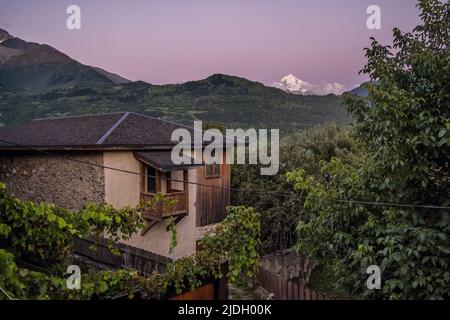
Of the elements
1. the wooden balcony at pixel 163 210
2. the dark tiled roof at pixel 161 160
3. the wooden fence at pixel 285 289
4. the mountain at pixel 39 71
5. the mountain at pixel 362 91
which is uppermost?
the mountain at pixel 39 71

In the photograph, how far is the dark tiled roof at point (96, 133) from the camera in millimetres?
11188

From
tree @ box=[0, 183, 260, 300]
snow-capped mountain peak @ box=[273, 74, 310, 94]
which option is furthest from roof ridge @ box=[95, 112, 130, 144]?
snow-capped mountain peak @ box=[273, 74, 310, 94]

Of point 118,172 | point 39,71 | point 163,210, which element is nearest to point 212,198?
point 163,210

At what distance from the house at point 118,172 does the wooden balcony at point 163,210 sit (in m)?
0.03

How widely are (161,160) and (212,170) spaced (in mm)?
2936

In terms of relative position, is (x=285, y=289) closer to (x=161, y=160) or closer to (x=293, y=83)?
(x=161, y=160)

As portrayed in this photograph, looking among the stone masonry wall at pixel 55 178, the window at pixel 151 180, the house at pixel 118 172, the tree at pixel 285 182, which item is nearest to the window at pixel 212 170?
the house at pixel 118 172

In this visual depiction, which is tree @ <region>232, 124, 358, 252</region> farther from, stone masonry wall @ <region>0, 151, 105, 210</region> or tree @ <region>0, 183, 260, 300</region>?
stone masonry wall @ <region>0, 151, 105, 210</region>

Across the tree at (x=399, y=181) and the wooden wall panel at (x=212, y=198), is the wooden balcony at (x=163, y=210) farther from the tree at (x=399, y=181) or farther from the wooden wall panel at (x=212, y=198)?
the tree at (x=399, y=181)

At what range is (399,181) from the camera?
16.2 ft

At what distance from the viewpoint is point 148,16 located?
13.7 m

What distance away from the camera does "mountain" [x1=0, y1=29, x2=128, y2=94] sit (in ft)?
72.4
